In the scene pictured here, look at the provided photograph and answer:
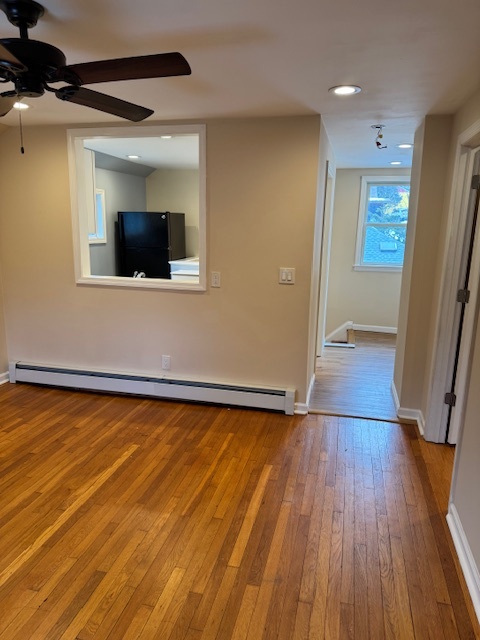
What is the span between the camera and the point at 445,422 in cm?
296

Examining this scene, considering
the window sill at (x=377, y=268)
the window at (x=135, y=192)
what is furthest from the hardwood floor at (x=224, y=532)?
the window sill at (x=377, y=268)

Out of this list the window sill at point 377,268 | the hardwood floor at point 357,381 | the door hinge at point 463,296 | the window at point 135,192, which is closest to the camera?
the door hinge at point 463,296

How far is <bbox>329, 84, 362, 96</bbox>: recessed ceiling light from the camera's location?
7.64 ft

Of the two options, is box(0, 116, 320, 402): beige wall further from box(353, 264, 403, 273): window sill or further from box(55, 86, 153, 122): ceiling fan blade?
box(353, 264, 403, 273): window sill

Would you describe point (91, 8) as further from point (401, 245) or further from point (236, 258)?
point (401, 245)

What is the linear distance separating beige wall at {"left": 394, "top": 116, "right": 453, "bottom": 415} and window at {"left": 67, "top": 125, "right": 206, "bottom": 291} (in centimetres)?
163

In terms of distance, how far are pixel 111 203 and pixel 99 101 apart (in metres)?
4.11

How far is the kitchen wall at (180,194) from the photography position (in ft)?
21.2

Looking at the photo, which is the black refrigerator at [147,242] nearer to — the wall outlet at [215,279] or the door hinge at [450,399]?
the wall outlet at [215,279]

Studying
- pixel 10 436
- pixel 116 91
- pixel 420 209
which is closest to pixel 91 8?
pixel 116 91

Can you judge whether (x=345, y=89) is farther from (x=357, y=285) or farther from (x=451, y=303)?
(x=357, y=285)

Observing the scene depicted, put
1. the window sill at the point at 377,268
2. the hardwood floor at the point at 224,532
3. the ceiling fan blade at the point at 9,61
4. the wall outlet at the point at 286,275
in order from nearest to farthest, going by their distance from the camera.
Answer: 1. the ceiling fan blade at the point at 9,61
2. the hardwood floor at the point at 224,532
3. the wall outlet at the point at 286,275
4. the window sill at the point at 377,268

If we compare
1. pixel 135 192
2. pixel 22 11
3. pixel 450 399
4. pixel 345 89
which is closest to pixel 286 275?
pixel 345 89

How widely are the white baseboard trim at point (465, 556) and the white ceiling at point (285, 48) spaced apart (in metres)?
2.16
